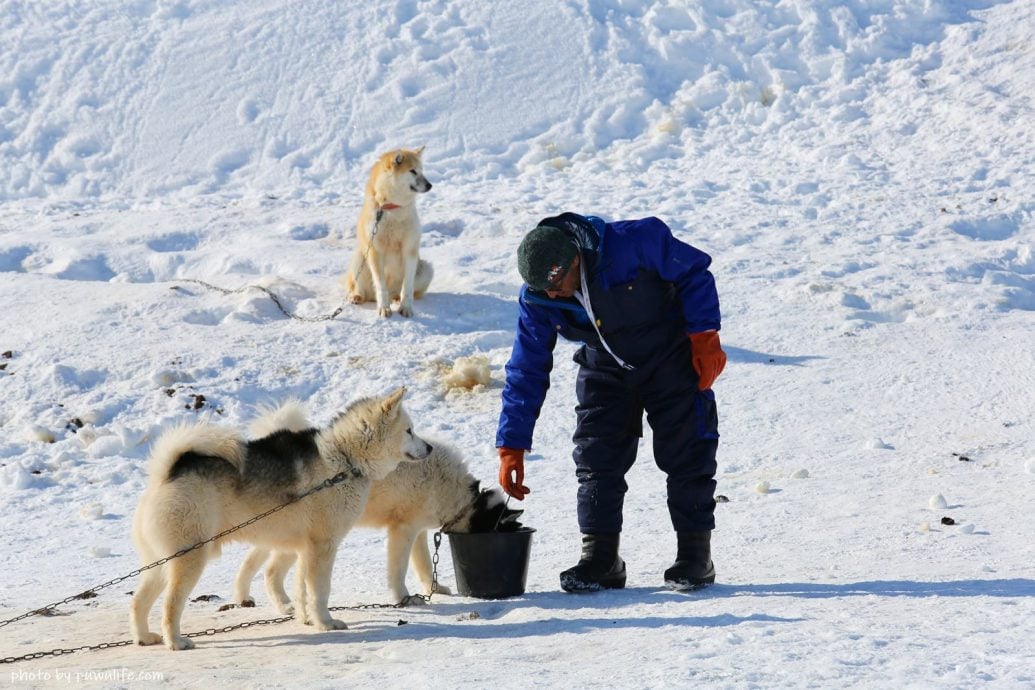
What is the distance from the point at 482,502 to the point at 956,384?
4.50m

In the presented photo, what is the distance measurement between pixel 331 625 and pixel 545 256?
6.03 ft

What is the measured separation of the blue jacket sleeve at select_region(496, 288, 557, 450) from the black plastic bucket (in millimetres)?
429

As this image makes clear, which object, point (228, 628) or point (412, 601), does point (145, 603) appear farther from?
point (412, 601)

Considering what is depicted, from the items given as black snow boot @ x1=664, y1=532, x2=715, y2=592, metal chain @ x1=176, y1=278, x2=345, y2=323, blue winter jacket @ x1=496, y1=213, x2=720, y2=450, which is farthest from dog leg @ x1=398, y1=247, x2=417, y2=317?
black snow boot @ x1=664, y1=532, x2=715, y2=592

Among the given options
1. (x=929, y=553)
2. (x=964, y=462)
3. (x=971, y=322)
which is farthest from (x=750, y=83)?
(x=929, y=553)

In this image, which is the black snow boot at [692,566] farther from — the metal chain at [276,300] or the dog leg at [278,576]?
the metal chain at [276,300]

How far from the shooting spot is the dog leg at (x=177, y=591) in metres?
4.71

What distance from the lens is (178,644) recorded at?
471 centimetres

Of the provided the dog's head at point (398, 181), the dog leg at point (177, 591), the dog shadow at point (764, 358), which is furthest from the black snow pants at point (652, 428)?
the dog's head at point (398, 181)

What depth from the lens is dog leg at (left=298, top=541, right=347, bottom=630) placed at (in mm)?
5012

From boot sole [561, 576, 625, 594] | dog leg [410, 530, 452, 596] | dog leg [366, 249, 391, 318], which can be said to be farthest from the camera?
dog leg [366, 249, 391, 318]

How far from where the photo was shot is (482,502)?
5699mm

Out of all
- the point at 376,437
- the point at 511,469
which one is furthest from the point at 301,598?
the point at 511,469

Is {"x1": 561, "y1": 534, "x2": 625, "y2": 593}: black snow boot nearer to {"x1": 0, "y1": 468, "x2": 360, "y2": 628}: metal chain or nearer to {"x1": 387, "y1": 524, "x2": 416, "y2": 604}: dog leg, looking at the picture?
{"x1": 387, "y1": 524, "x2": 416, "y2": 604}: dog leg
